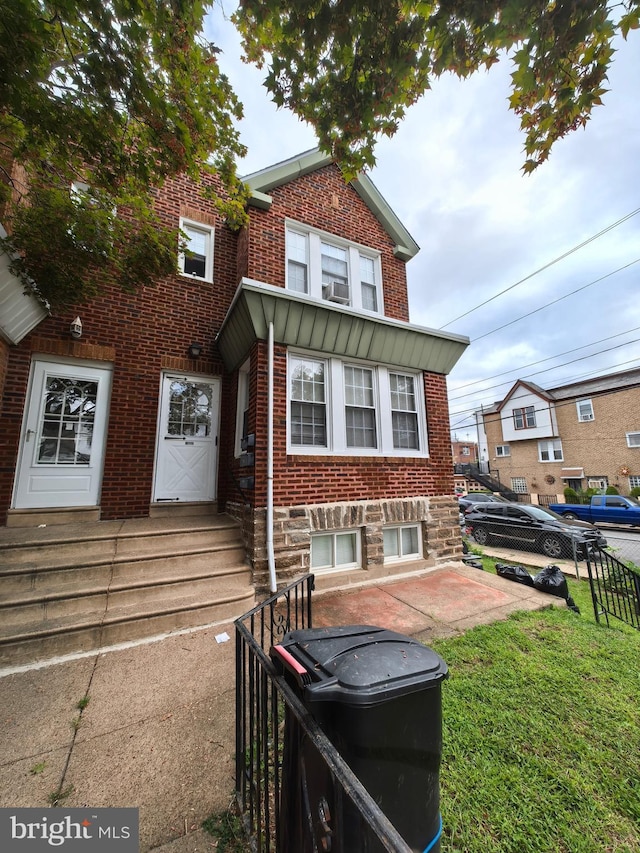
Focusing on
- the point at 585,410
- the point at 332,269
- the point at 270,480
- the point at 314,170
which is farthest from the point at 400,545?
the point at 585,410

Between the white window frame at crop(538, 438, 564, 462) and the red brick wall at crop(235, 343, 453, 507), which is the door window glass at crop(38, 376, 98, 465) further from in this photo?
the white window frame at crop(538, 438, 564, 462)

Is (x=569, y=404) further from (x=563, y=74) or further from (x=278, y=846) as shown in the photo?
(x=278, y=846)

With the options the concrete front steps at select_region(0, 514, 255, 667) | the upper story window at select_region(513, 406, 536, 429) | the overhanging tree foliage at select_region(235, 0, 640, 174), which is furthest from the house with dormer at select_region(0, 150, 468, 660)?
the upper story window at select_region(513, 406, 536, 429)

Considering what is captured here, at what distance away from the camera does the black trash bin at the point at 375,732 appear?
50.1 inches

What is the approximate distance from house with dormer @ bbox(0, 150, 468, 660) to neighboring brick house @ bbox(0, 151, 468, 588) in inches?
1.1

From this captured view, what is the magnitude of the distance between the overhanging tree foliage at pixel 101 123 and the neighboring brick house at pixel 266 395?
3.55ft

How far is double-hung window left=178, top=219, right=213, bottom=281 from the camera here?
6824mm

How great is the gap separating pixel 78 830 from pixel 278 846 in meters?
1.11

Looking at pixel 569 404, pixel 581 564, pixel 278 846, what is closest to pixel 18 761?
pixel 278 846

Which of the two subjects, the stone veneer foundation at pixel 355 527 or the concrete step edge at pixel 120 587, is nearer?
the concrete step edge at pixel 120 587

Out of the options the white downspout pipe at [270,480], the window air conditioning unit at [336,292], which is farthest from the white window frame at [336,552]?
the window air conditioning unit at [336,292]

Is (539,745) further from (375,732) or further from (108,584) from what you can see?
(108,584)

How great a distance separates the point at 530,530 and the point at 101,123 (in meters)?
12.2

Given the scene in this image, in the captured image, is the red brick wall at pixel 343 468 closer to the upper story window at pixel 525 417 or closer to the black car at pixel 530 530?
the black car at pixel 530 530
